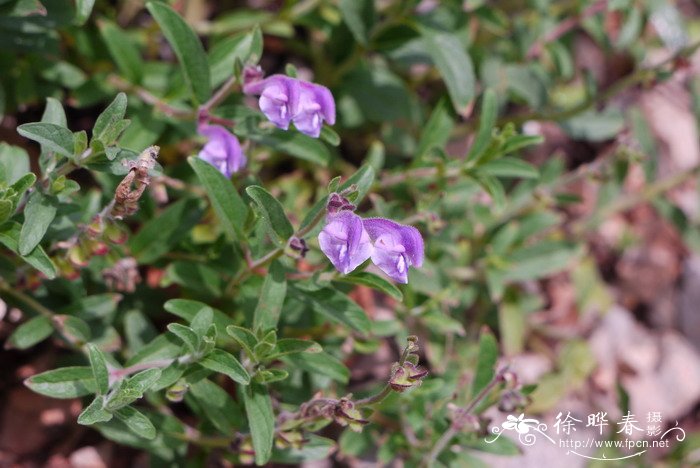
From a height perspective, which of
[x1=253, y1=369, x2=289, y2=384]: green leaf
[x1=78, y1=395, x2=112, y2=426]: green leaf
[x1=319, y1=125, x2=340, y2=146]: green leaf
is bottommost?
Result: [x1=253, y1=369, x2=289, y2=384]: green leaf

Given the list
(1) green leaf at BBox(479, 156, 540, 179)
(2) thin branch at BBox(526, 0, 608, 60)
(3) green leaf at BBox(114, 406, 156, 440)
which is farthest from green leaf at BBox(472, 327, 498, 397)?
(2) thin branch at BBox(526, 0, 608, 60)

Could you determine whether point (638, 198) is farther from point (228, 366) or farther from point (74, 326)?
point (74, 326)

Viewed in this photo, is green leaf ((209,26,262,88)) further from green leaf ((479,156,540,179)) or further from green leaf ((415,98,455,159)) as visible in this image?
green leaf ((479,156,540,179))

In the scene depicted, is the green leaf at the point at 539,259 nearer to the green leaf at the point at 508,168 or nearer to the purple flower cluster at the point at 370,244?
the green leaf at the point at 508,168

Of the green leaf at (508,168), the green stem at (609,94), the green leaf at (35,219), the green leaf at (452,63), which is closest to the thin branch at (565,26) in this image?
the green stem at (609,94)

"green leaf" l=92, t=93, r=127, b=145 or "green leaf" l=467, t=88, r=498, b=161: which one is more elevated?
"green leaf" l=92, t=93, r=127, b=145

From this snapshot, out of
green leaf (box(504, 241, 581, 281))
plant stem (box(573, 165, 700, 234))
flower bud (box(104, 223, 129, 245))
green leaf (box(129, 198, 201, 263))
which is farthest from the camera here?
plant stem (box(573, 165, 700, 234))
